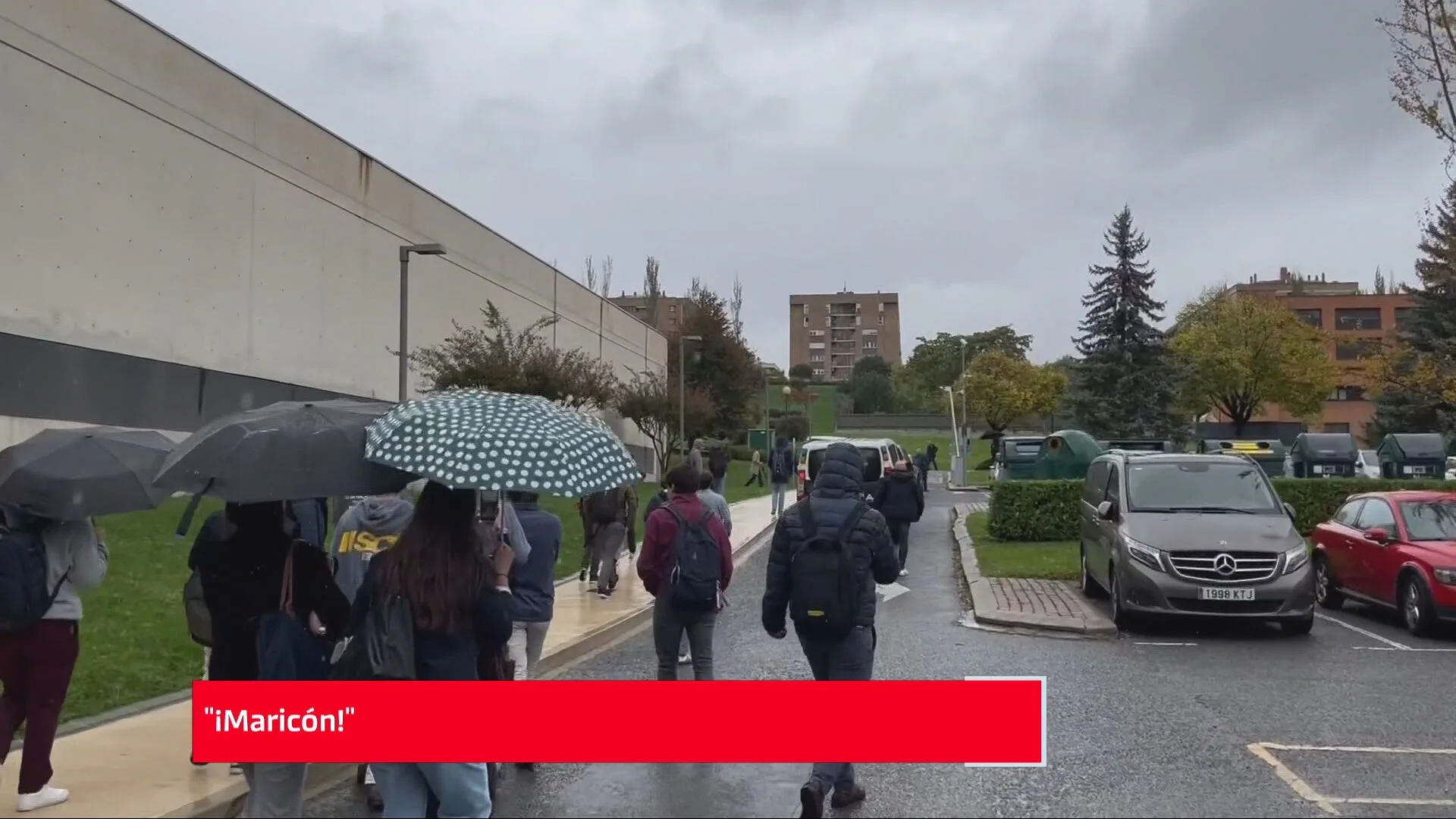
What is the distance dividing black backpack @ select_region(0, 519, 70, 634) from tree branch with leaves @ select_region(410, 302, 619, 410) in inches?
918

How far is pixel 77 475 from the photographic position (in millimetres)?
5523

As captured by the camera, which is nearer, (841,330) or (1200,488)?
(1200,488)

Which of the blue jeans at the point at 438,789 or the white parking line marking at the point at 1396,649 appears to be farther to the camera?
the white parking line marking at the point at 1396,649

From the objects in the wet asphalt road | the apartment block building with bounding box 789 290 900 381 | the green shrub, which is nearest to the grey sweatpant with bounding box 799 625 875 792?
the wet asphalt road

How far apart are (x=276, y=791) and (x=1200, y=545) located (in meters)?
9.17

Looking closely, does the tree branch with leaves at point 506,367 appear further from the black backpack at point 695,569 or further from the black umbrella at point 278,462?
the black umbrella at point 278,462

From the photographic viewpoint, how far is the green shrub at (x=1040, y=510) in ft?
69.1

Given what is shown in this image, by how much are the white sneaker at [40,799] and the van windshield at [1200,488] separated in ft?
33.2

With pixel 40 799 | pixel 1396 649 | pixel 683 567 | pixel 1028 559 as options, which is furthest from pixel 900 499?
pixel 40 799

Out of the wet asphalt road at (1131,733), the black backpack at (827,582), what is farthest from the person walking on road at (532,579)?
the black backpack at (827,582)

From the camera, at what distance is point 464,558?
4215mm

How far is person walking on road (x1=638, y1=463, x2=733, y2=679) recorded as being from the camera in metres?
7.35

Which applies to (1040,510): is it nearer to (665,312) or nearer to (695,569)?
(695,569)
